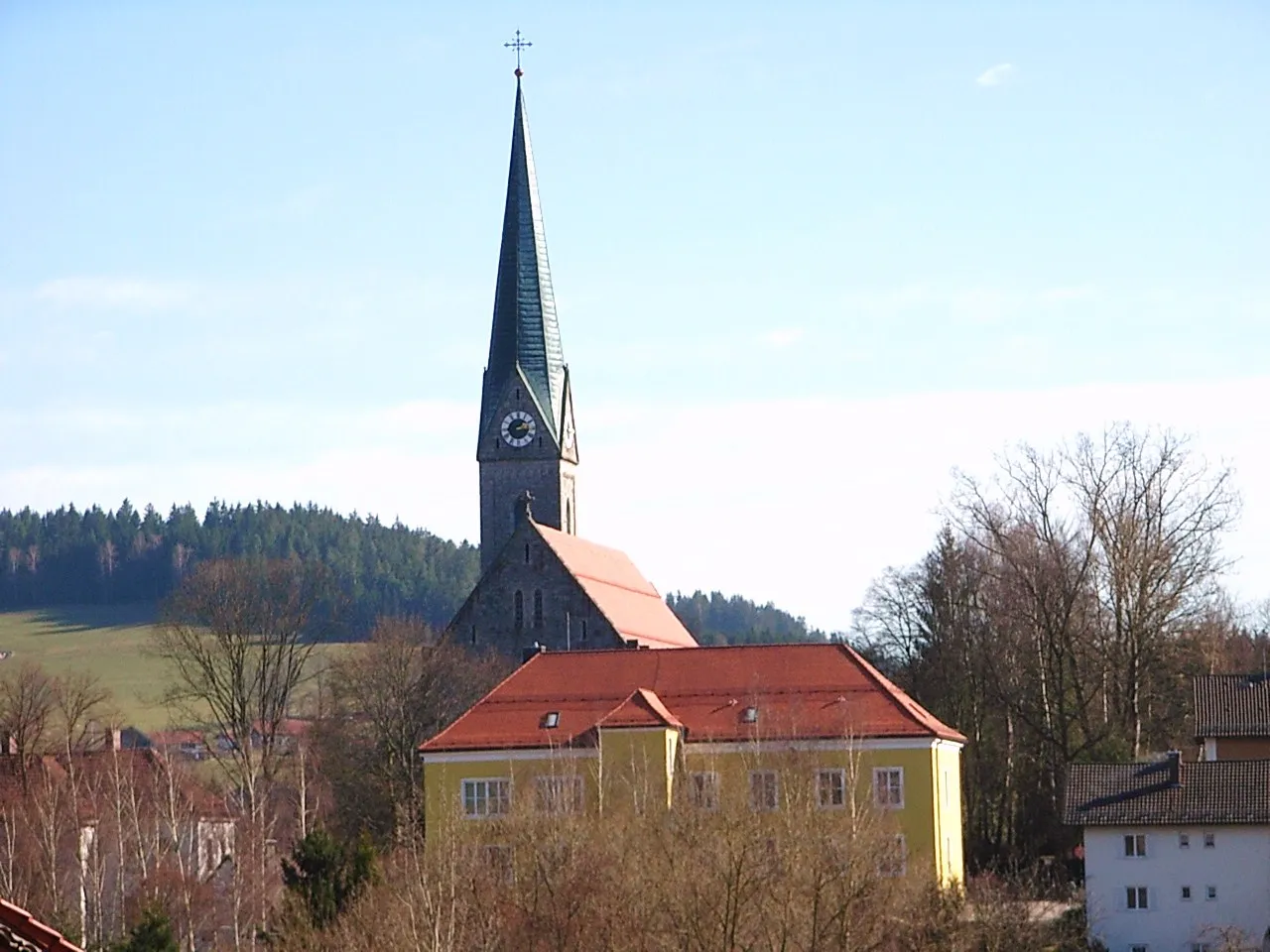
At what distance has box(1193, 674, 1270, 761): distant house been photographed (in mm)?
70312

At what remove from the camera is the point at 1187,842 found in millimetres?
62344

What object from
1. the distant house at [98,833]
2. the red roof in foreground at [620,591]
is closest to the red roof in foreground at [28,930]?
the distant house at [98,833]

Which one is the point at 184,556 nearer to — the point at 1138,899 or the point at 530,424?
the point at 530,424

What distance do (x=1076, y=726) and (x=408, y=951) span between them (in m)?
41.3

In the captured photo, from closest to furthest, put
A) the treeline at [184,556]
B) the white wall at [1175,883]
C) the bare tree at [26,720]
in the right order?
the white wall at [1175,883] < the bare tree at [26,720] < the treeline at [184,556]

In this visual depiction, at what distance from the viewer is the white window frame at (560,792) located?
5488 centimetres

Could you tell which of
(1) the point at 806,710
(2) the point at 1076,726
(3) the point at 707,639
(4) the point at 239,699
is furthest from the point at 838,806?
(3) the point at 707,639

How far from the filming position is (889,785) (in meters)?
62.2

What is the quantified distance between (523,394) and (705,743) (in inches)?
1924

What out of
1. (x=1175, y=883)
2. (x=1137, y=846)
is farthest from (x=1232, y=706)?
(x=1175, y=883)

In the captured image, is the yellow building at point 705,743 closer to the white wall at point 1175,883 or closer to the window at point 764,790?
the window at point 764,790

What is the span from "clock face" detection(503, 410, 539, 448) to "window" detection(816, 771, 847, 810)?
5193 centimetres

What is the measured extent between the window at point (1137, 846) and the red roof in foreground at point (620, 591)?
107 ft

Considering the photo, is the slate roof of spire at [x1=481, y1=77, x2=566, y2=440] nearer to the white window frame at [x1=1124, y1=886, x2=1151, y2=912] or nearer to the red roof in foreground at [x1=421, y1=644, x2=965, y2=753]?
the red roof in foreground at [x1=421, y1=644, x2=965, y2=753]
